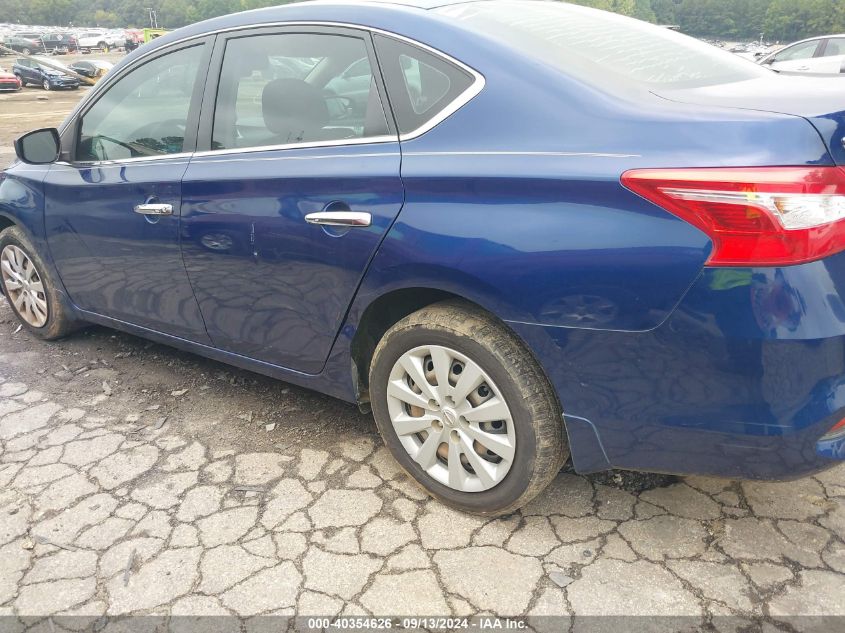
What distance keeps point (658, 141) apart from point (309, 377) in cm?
160

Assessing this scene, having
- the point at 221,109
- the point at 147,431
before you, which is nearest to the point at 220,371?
the point at 147,431

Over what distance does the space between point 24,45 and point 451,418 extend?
2632 inches

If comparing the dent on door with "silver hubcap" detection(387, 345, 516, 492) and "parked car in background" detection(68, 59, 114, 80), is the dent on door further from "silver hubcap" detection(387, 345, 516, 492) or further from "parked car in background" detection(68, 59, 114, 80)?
"parked car in background" detection(68, 59, 114, 80)

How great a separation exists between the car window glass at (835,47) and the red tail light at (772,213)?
12.2 metres

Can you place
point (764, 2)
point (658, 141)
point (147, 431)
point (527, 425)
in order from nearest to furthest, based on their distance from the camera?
point (658, 141)
point (527, 425)
point (147, 431)
point (764, 2)

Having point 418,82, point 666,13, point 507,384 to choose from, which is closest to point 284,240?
point 418,82

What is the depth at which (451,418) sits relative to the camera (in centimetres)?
237

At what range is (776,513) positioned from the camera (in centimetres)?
241

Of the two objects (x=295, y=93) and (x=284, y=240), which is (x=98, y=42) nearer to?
(x=295, y=93)

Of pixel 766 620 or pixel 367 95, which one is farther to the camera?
pixel 367 95

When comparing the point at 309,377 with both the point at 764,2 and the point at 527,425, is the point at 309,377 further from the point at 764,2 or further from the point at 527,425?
the point at 764,2

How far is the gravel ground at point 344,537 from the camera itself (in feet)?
6.91

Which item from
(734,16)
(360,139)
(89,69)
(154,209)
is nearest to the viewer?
(360,139)

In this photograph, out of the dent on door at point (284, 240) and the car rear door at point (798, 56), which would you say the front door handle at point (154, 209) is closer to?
the dent on door at point (284, 240)
